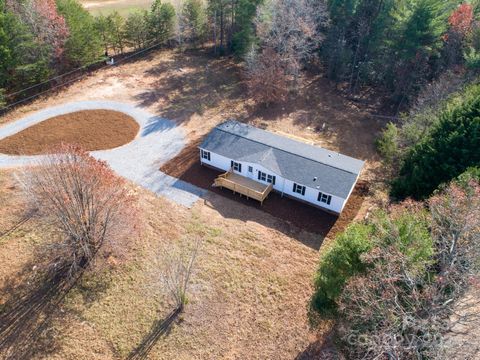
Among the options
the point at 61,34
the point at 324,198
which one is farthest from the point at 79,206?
the point at 61,34

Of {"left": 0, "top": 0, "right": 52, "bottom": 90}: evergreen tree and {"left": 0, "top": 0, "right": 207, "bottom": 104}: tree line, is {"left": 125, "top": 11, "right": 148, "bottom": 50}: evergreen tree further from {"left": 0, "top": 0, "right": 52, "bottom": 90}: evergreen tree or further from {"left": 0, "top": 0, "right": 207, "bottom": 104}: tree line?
{"left": 0, "top": 0, "right": 52, "bottom": 90}: evergreen tree

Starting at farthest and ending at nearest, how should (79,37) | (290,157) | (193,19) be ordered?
(193,19)
(79,37)
(290,157)

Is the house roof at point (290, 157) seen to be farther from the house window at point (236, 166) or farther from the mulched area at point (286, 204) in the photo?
the mulched area at point (286, 204)

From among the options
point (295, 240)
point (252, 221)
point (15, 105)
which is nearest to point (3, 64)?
point (15, 105)

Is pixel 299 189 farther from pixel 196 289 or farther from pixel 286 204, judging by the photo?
pixel 196 289

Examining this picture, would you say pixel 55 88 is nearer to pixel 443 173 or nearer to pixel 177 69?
pixel 177 69

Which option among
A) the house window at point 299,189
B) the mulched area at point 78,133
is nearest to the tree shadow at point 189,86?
the mulched area at point 78,133

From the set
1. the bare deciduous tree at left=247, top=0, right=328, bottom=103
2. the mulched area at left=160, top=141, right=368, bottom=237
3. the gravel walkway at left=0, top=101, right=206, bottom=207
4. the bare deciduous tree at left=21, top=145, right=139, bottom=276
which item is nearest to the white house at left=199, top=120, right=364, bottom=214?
the mulched area at left=160, top=141, right=368, bottom=237
